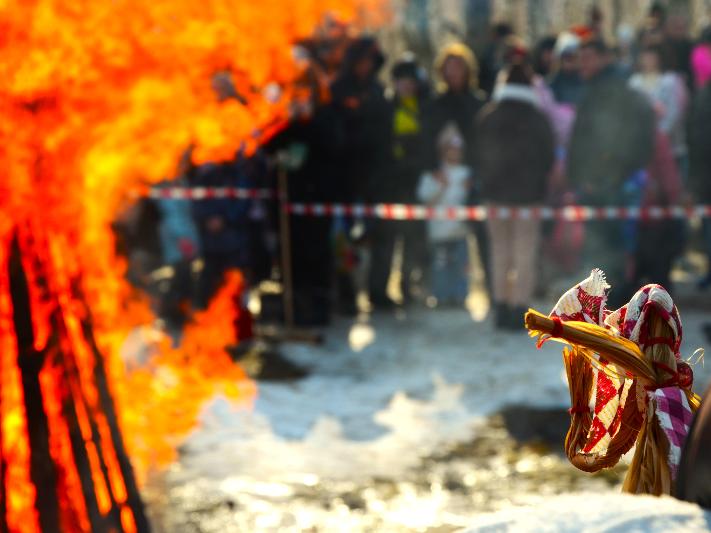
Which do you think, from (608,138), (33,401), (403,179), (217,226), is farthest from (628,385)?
(403,179)

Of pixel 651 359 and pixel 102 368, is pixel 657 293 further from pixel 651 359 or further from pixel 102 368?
pixel 102 368

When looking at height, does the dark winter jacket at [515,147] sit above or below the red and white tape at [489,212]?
above

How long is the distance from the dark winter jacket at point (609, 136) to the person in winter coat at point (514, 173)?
1.52 feet

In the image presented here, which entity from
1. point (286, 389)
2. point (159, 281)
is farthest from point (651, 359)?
point (159, 281)

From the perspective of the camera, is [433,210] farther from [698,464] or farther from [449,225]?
[698,464]

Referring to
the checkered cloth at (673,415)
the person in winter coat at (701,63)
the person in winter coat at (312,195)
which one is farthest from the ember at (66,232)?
the person in winter coat at (701,63)

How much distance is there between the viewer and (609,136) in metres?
10.1

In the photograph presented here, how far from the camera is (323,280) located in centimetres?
1022

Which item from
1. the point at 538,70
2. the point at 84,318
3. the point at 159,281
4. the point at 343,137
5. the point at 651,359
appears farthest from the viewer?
the point at 538,70

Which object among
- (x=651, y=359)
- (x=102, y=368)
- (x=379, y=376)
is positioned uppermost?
(x=651, y=359)

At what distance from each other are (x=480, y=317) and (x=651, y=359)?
7.97 meters

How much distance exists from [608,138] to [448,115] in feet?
4.27

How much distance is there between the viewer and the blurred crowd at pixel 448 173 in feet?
32.4

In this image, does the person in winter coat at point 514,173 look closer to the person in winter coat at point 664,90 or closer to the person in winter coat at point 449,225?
the person in winter coat at point 449,225
